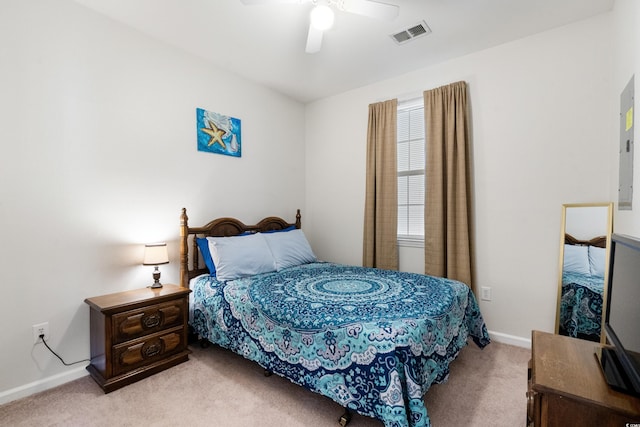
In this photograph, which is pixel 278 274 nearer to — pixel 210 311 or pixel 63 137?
pixel 210 311

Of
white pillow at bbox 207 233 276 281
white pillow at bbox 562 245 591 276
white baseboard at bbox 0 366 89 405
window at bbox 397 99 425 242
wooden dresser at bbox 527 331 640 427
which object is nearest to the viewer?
wooden dresser at bbox 527 331 640 427

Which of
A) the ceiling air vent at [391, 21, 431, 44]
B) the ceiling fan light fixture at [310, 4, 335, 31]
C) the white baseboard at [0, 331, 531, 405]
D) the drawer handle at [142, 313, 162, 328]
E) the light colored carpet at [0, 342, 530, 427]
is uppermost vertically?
the ceiling air vent at [391, 21, 431, 44]

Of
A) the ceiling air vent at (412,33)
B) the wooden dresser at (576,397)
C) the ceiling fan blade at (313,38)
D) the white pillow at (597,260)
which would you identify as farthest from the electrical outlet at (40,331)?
the white pillow at (597,260)

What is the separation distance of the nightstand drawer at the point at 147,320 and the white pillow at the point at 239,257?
41 centimetres

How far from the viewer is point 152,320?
2.29 meters

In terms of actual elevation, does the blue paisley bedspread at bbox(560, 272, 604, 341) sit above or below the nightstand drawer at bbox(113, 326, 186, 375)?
above

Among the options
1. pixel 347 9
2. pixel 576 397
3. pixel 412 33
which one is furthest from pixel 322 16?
pixel 576 397

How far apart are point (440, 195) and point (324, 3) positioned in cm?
194

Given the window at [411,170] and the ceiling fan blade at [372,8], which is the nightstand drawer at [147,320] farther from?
the ceiling fan blade at [372,8]

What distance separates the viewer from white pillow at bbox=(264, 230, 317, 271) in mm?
3109

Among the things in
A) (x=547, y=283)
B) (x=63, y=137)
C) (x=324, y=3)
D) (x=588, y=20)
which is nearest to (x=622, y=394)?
(x=547, y=283)

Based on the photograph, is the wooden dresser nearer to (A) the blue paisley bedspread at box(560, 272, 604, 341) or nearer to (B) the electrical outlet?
(A) the blue paisley bedspread at box(560, 272, 604, 341)

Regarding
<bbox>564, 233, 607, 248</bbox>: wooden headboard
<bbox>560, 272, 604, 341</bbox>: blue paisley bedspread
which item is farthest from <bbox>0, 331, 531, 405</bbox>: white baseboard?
<bbox>564, 233, 607, 248</bbox>: wooden headboard

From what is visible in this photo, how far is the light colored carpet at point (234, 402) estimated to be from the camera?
176 cm
